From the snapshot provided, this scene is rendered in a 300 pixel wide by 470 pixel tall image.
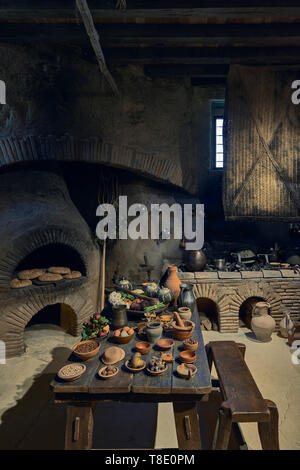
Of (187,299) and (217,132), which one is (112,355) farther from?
(217,132)

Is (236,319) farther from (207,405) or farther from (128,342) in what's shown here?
(128,342)

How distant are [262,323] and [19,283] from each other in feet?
12.5

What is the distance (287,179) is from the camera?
515 cm

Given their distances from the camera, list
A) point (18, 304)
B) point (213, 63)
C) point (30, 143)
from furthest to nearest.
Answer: point (213, 63), point (30, 143), point (18, 304)

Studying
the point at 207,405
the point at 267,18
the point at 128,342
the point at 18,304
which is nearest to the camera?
the point at 128,342

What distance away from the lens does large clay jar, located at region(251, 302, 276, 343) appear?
4.74 m

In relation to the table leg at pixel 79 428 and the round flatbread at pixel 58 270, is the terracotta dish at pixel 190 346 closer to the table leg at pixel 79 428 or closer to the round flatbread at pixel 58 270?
the table leg at pixel 79 428

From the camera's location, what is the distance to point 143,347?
2529 millimetres

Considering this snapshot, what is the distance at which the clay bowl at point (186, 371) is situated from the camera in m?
2.18

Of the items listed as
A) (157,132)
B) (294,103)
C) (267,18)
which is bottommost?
(157,132)

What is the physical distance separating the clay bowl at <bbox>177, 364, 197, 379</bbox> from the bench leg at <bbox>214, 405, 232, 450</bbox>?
370 millimetres

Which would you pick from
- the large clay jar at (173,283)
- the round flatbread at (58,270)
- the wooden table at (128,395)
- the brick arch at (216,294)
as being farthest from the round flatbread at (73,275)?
the wooden table at (128,395)

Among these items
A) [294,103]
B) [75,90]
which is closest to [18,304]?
[75,90]
